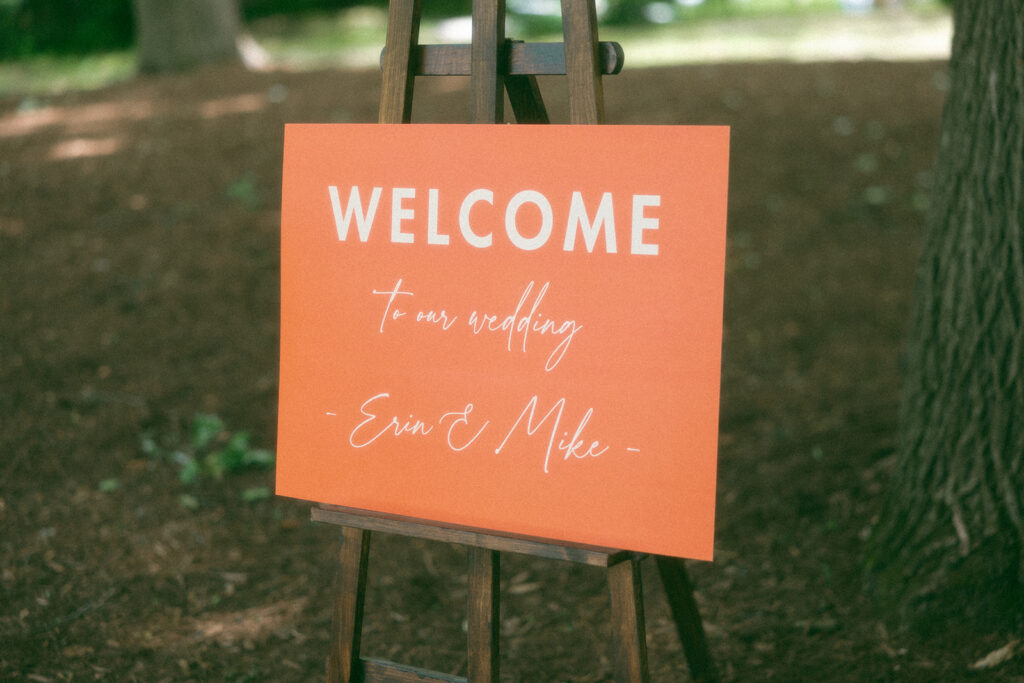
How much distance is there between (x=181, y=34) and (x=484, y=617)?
296 inches

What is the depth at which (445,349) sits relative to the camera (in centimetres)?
211

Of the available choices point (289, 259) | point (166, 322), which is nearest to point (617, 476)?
point (289, 259)

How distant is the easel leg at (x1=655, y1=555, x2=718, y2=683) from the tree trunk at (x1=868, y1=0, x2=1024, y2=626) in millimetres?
627

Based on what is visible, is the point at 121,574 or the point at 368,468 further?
the point at 121,574

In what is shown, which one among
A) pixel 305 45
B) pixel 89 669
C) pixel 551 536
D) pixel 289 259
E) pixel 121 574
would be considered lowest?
pixel 89 669

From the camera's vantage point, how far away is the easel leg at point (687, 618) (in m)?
2.36

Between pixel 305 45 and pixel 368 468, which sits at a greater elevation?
pixel 305 45

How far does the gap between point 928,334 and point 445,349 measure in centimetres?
151

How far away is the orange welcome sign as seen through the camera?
1894mm

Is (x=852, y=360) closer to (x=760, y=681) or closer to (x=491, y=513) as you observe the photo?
A: (x=760, y=681)

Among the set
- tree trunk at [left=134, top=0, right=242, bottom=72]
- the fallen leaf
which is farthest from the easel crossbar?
tree trunk at [left=134, top=0, right=242, bottom=72]

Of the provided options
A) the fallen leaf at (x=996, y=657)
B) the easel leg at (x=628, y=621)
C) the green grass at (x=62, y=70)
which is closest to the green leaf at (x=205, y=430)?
the easel leg at (x=628, y=621)

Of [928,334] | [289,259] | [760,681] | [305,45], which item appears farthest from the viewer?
[305,45]

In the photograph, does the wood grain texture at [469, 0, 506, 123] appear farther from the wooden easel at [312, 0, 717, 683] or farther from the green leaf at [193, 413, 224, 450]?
the green leaf at [193, 413, 224, 450]
